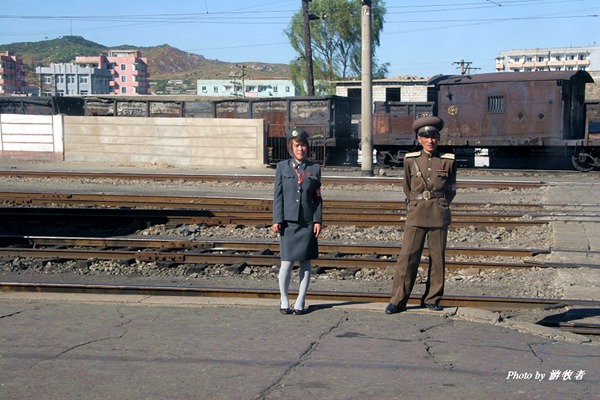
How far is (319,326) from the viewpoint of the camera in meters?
6.73

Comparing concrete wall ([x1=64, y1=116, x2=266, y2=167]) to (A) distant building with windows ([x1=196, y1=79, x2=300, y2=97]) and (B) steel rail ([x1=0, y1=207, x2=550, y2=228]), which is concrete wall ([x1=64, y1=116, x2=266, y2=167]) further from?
(A) distant building with windows ([x1=196, y1=79, x2=300, y2=97])

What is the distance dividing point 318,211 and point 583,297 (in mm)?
3351

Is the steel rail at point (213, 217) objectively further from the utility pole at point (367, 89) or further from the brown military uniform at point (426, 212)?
the utility pole at point (367, 89)

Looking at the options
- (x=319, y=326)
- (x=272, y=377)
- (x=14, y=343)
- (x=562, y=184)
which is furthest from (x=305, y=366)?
(x=562, y=184)

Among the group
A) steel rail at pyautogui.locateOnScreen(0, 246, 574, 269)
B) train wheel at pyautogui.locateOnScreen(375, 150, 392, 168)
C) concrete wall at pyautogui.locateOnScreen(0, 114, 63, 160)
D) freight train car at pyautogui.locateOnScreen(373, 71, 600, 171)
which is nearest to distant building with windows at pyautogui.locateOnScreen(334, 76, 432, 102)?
train wheel at pyautogui.locateOnScreen(375, 150, 392, 168)

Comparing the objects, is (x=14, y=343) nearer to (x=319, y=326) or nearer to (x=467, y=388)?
(x=319, y=326)

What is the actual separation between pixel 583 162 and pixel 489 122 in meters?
3.49

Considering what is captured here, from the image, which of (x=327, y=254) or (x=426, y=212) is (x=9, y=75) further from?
(x=426, y=212)

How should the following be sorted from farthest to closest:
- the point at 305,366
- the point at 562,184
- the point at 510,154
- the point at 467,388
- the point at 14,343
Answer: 1. the point at 510,154
2. the point at 562,184
3. the point at 14,343
4. the point at 305,366
5. the point at 467,388

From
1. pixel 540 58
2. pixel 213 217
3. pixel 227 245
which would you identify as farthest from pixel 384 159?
pixel 540 58

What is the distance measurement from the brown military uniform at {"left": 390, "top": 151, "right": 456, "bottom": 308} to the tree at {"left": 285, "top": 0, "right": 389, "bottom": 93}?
69472mm

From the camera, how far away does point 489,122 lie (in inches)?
1096

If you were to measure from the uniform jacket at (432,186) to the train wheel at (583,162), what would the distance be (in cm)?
2148

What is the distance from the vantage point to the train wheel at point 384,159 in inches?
1189
